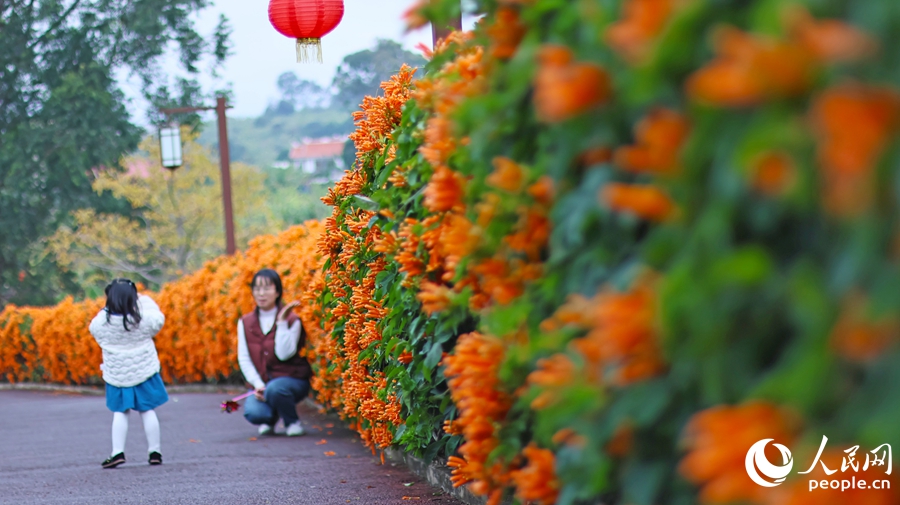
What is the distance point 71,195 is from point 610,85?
2737 centimetres

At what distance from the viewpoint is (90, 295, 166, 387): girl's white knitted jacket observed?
7.12 m

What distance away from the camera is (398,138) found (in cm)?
397

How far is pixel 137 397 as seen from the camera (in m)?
7.12

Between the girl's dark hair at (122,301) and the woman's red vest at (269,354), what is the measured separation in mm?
1059

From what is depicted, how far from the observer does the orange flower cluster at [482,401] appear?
2470mm

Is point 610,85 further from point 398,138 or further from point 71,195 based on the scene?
point 71,195

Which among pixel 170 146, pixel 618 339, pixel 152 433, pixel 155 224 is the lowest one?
pixel 152 433

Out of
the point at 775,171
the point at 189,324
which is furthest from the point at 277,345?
the point at 775,171

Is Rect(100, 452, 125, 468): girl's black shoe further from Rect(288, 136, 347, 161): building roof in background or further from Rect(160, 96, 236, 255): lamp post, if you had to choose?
Rect(288, 136, 347, 161): building roof in background

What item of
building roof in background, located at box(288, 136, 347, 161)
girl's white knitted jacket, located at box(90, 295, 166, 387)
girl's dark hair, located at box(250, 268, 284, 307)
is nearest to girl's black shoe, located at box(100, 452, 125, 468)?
girl's white knitted jacket, located at box(90, 295, 166, 387)

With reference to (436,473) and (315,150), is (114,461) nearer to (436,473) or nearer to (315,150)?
(436,473)

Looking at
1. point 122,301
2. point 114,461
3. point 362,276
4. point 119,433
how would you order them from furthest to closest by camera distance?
point 122,301 < point 119,433 < point 114,461 < point 362,276

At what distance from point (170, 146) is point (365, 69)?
7664cm

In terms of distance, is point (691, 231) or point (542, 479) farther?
point (542, 479)
